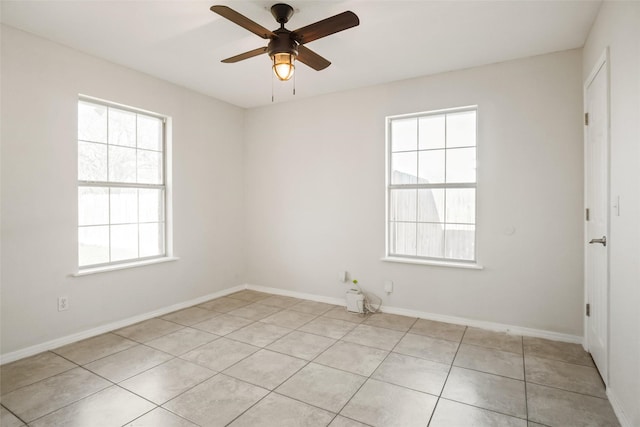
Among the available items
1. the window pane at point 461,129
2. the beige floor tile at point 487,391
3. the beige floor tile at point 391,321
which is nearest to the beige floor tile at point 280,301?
the beige floor tile at point 391,321

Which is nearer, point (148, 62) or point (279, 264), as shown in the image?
point (148, 62)

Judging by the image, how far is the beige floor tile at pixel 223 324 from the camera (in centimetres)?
337

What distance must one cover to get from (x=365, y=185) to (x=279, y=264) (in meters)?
1.71

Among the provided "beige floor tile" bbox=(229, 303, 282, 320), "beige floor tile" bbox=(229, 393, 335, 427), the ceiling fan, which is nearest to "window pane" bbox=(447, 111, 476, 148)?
the ceiling fan

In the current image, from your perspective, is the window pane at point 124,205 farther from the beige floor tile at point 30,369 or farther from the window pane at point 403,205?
the window pane at point 403,205

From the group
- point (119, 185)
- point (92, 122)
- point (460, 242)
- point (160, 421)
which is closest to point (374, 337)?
Answer: point (460, 242)

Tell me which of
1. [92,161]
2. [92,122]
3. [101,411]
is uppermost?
[92,122]

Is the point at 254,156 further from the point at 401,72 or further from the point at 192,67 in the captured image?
the point at 401,72

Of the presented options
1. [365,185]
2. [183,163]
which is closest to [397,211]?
[365,185]

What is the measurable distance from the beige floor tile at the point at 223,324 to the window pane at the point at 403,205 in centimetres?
208

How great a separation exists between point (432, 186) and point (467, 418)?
237cm

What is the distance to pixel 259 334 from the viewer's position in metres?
3.27

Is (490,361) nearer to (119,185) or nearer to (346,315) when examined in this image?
(346,315)

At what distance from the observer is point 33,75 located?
9.23ft
